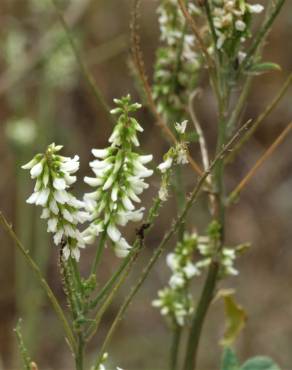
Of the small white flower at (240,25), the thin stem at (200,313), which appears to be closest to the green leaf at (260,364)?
the thin stem at (200,313)

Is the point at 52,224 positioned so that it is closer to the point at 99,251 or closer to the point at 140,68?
the point at 99,251

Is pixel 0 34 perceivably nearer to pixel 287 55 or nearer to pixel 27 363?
pixel 287 55

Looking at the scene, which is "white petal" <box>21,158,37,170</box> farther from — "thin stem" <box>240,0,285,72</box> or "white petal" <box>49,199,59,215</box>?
"thin stem" <box>240,0,285,72</box>

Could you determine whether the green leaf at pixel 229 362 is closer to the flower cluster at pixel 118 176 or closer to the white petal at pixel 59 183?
the flower cluster at pixel 118 176

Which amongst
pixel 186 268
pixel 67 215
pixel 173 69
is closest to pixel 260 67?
pixel 173 69

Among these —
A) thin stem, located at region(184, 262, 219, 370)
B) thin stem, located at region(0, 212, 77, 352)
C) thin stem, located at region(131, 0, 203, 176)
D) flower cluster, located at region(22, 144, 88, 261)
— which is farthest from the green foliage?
flower cluster, located at region(22, 144, 88, 261)

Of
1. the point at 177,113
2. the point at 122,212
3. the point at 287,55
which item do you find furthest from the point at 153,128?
the point at 122,212

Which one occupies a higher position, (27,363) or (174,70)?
(174,70)
